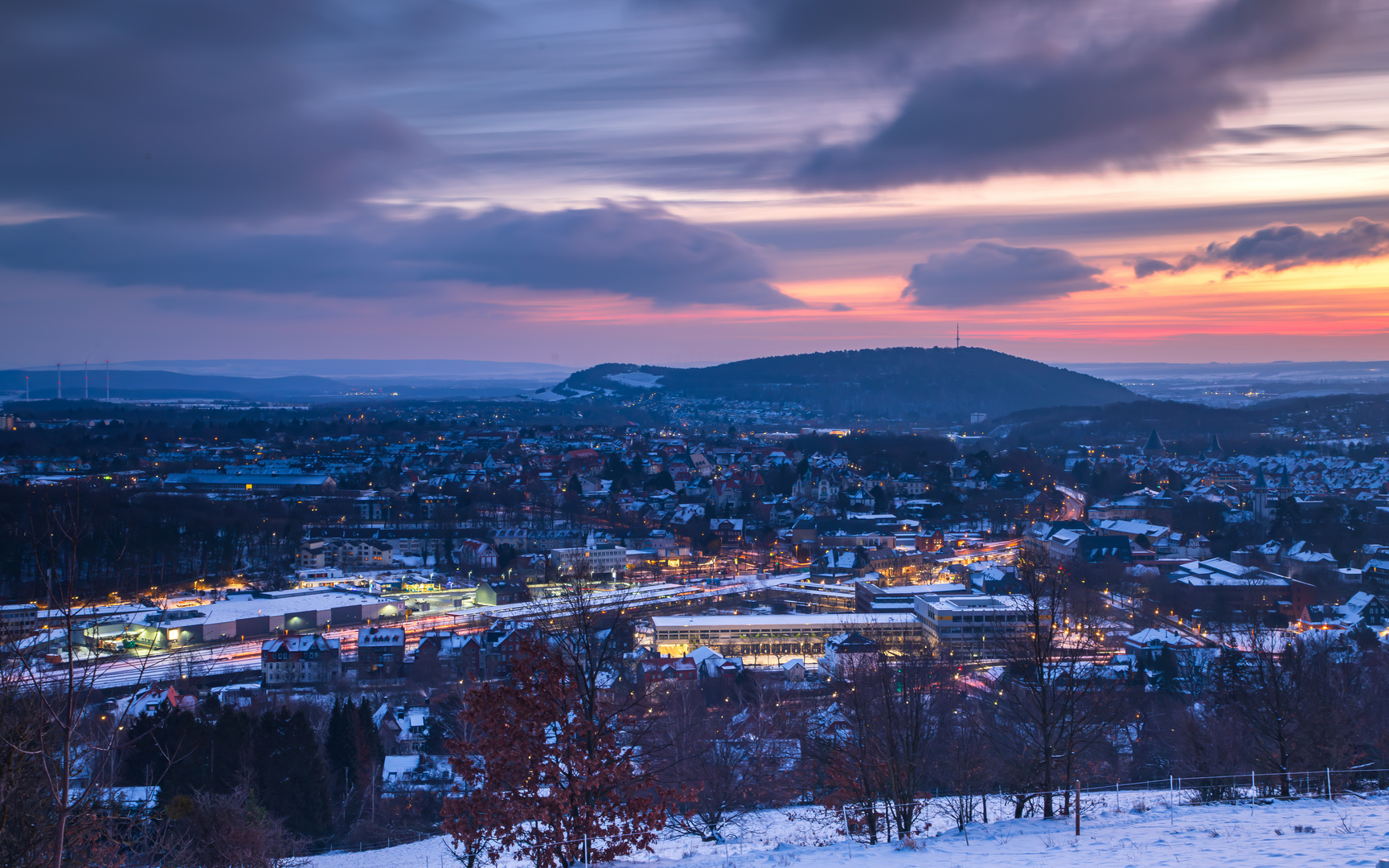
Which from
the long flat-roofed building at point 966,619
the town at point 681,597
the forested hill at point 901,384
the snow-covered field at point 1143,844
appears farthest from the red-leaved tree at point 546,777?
the forested hill at point 901,384

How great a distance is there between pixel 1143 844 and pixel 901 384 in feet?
393

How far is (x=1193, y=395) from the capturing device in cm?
12556

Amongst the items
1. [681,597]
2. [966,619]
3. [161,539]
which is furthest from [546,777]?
[161,539]

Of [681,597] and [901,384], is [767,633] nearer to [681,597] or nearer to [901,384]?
[681,597]

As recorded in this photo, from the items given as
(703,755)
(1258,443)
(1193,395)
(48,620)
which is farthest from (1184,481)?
(1193,395)

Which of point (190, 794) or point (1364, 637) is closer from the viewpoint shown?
point (190, 794)

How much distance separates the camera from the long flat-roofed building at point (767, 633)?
21.1 metres

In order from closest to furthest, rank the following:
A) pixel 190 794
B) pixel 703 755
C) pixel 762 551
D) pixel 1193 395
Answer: pixel 190 794 → pixel 703 755 → pixel 762 551 → pixel 1193 395

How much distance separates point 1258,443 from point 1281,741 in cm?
6231

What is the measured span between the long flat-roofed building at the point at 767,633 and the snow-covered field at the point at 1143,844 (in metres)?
14.0

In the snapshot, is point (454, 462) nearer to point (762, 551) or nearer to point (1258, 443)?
point (762, 551)

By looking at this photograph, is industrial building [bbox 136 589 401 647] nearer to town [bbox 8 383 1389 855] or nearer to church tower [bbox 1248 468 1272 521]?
town [bbox 8 383 1389 855]

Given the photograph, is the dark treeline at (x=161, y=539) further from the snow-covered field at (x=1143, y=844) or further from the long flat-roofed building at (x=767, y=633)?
the snow-covered field at (x=1143, y=844)

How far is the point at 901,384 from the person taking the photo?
12256 cm
